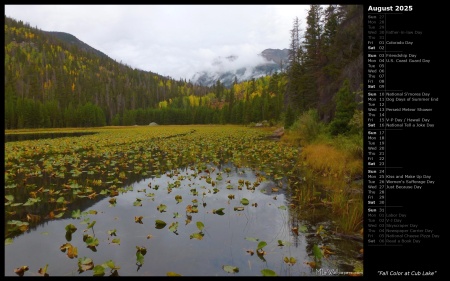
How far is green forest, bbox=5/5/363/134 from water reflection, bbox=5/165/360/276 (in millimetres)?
11272

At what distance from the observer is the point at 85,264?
14.9ft

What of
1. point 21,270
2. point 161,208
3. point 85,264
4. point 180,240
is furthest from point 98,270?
point 161,208

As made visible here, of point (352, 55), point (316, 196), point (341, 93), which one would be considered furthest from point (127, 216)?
point (352, 55)

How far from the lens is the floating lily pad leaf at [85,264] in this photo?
177 inches

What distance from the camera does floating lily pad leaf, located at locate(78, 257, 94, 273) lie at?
4.48m

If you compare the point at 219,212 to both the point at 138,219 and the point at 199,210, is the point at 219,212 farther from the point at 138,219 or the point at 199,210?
the point at 138,219

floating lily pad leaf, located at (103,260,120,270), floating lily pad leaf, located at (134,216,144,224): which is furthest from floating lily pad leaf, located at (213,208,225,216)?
floating lily pad leaf, located at (103,260,120,270)

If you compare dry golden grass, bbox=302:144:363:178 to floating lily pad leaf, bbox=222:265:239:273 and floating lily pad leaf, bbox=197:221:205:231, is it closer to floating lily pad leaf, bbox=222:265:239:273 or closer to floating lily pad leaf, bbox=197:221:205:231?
floating lily pad leaf, bbox=197:221:205:231

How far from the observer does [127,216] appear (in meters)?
7.09

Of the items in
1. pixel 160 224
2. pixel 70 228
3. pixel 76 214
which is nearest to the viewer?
pixel 70 228

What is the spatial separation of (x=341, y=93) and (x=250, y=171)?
25.8 ft

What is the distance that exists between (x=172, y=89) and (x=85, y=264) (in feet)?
574

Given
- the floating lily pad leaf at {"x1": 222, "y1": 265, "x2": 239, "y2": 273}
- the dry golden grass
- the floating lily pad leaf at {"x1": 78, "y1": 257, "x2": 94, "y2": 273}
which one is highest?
the dry golden grass
